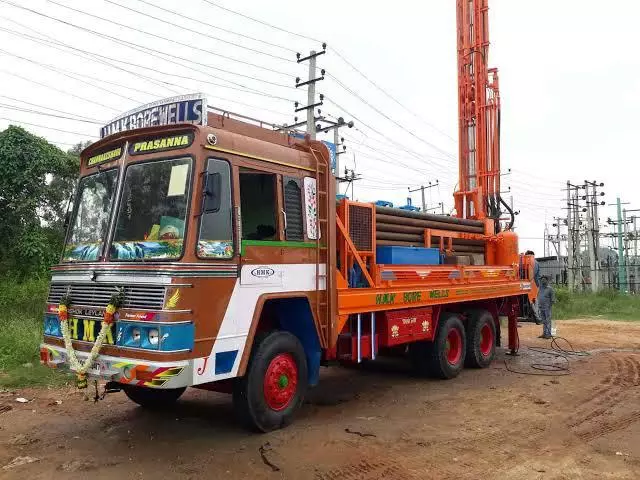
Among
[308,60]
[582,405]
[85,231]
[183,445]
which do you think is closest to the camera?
[183,445]

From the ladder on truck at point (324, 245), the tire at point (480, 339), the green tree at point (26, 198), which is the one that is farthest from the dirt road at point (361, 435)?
the green tree at point (26, 198)

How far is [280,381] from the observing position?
527cm

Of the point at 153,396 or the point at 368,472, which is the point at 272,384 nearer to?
the point at 368,472

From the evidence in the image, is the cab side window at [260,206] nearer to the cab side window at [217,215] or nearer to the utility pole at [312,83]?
the cab side window at [217,215]

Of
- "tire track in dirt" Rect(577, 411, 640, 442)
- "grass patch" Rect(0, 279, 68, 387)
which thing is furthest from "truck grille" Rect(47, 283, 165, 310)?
"tire track in dirt" Rect(577, 411, 640, 442)

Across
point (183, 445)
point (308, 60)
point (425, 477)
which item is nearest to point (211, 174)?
point (183, 445)

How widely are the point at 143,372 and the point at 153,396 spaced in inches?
83.3

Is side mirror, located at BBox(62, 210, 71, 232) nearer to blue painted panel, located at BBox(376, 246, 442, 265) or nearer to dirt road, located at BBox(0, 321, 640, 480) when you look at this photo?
dirt road, located at BBox(0, 321, 640, 480)

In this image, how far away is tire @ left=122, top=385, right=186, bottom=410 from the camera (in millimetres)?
6035

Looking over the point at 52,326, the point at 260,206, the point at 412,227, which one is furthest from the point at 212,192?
the point at 412,227

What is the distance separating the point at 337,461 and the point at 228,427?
4.76 ft

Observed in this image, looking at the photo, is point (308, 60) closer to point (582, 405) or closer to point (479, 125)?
point (479, 125)

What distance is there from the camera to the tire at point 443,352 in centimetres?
797

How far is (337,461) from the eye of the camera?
14.9 ft
